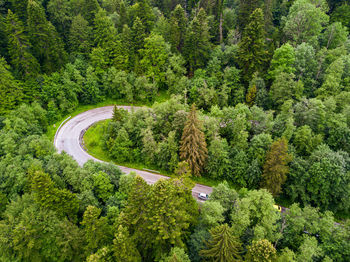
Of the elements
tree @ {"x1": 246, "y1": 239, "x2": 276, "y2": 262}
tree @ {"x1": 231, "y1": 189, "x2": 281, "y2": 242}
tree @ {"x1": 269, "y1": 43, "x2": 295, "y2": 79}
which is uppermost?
tree @ {"x1": 269, "y1": 43, "x2": 295, "y2": 79}

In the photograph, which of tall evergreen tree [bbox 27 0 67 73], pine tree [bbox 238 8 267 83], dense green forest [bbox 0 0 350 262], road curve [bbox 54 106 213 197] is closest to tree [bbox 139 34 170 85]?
dense green forest [bbox 0 0 350 262]

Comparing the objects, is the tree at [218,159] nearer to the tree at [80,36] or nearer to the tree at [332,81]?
the tree at [332,81]

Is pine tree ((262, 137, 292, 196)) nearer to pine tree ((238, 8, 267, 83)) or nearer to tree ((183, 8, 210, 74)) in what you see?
pine tree ((238, 8, 267, 83))

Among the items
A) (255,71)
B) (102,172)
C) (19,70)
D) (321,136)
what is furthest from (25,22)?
(321,136)

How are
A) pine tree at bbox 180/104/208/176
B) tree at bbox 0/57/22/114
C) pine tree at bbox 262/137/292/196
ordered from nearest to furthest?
pine tree at bbox 262/137/292/196 < pine tree at bbox 180/104/208/176 < tree at bbox 0/57/22/114

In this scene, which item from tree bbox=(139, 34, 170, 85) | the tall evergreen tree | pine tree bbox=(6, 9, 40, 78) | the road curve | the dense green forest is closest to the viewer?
the dense green forest

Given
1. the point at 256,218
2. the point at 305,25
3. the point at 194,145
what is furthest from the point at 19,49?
the point at 305,25

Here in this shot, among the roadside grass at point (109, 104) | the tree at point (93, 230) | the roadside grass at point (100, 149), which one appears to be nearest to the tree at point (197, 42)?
the roadside grass at point (109, 104)
